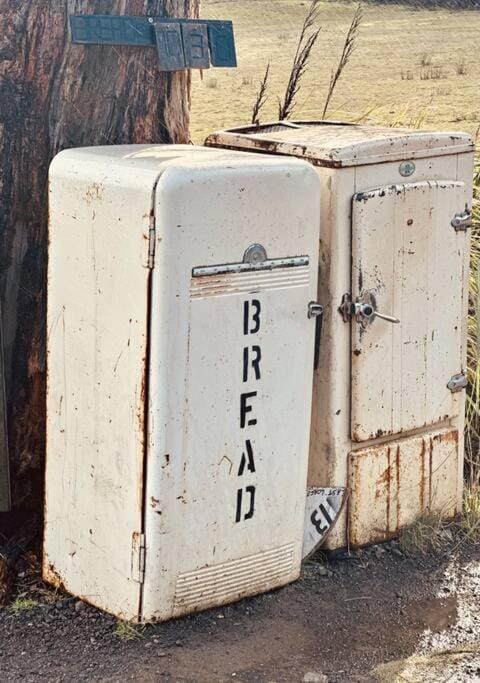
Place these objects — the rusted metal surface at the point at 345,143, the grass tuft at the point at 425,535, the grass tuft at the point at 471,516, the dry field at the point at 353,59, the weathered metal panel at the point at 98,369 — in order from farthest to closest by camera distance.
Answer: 1. the dry field at the point at 353,59
2. the grass tuft at the point at 471,516
3. the grass tuft at the point at 425,535
4. the rusted metal surface at the point at 345,143
5. the weathered metal panel at the point at 98,369

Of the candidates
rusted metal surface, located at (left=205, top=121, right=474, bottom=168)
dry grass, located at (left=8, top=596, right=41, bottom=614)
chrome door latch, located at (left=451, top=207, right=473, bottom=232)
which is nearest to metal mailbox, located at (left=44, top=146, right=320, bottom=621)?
dry grass, located at (left=8, top=596, right=41, bottom=614)

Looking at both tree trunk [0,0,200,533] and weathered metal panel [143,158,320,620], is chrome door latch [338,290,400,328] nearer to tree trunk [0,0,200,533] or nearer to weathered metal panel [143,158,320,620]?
weathered metal panel [143,158,320,620]

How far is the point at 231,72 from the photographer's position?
16.4 metres

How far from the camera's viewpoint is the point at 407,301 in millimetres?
A: 3883

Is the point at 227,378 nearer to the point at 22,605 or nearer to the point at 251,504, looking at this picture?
the point at 251,504

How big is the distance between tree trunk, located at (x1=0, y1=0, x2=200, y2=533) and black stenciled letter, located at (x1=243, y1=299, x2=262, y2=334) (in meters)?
0.91

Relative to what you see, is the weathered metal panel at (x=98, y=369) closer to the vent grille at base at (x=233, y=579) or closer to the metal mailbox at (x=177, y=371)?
the metal mailbox at (x=177, y=371)

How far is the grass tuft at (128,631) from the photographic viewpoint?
3463 mm

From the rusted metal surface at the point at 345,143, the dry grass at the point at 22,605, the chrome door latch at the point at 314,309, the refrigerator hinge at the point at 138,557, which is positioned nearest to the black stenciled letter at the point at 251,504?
the refrigerator hinge at the point at 138,557

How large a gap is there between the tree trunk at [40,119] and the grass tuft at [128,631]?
0.86m

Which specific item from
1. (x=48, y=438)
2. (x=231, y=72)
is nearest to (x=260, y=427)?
(x=48, y=438)

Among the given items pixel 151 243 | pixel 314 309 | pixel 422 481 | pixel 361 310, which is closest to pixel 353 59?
pixel 422 481

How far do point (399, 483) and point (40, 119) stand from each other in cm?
177

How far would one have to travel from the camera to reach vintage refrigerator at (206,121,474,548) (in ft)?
12.1
